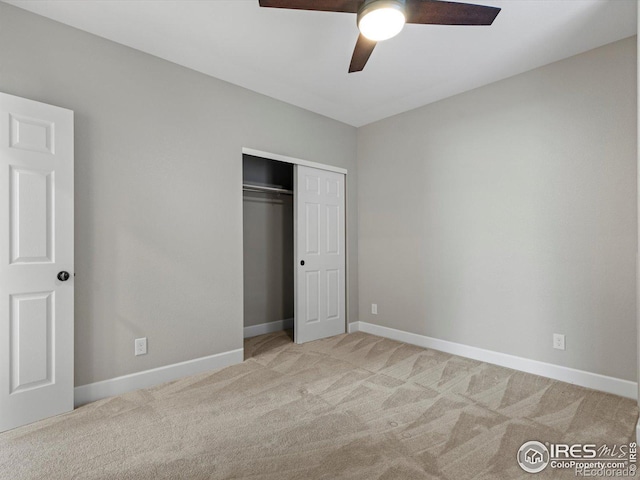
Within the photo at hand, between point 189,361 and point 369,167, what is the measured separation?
3101mm

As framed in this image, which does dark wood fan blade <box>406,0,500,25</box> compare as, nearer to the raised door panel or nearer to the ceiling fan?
the ceiling fan

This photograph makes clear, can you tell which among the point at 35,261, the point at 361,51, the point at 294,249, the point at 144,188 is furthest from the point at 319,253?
the point at 35,261

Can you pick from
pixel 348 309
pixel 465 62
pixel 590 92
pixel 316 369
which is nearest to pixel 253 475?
pixel 316 369

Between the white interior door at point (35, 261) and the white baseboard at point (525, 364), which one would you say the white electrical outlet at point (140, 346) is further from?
the white baseboard at point (525, 364)

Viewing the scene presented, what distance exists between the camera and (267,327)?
4.68 meters

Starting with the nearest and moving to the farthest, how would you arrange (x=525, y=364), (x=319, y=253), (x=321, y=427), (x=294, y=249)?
1. (x=321, y=427)
2. (x=525, y=364)
3. (x=294, y=249)
4. (x=319, y=253)

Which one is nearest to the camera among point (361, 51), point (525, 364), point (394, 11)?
point (394, 11)

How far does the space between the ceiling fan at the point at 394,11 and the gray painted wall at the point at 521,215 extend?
4.93 ft

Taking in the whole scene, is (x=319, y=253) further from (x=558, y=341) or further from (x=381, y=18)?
(x=381, y=18)

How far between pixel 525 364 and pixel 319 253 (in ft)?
7.83

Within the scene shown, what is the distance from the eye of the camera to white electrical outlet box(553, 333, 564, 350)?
2980 mm

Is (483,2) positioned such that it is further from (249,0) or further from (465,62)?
(249,0)

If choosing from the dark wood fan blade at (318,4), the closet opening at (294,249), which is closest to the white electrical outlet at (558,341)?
the closet opening at (294,249)

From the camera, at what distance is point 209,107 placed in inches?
130
